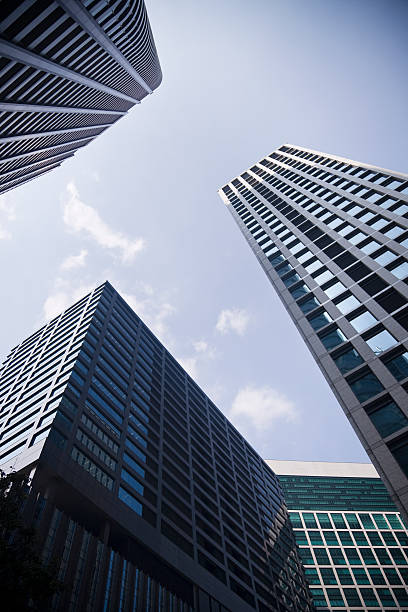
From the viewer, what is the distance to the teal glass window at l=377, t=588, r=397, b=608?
3029 inches

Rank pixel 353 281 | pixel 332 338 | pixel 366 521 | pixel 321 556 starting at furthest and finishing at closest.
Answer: pixel 366 521 < pixel 321 556 < pixel 353 281 < pixel 332 338

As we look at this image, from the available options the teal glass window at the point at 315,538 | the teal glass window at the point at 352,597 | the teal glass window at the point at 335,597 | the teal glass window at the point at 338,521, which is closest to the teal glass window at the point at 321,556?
the teal glass window at the point at 315,538

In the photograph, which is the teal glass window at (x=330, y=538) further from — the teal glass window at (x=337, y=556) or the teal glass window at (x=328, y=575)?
the teal glass window at (x=328, y=575)

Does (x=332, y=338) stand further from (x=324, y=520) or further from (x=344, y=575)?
(x=324, y=520)

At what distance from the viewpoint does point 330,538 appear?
303ft

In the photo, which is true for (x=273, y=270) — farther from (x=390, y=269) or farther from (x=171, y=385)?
(x=171, y=385)

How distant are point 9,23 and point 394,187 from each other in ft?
115

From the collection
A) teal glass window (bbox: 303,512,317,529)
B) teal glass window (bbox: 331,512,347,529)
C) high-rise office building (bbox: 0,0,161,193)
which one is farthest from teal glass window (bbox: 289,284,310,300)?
teal glass window (bbox: 331,512,347,529)

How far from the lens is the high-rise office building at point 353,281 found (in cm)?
1875

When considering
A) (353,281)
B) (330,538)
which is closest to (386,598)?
(330,538)

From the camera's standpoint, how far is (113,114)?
251 ft

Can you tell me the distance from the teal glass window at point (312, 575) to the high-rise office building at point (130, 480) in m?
17.2

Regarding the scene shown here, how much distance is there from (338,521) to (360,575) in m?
15.0

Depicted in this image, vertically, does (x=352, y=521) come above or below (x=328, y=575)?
above
